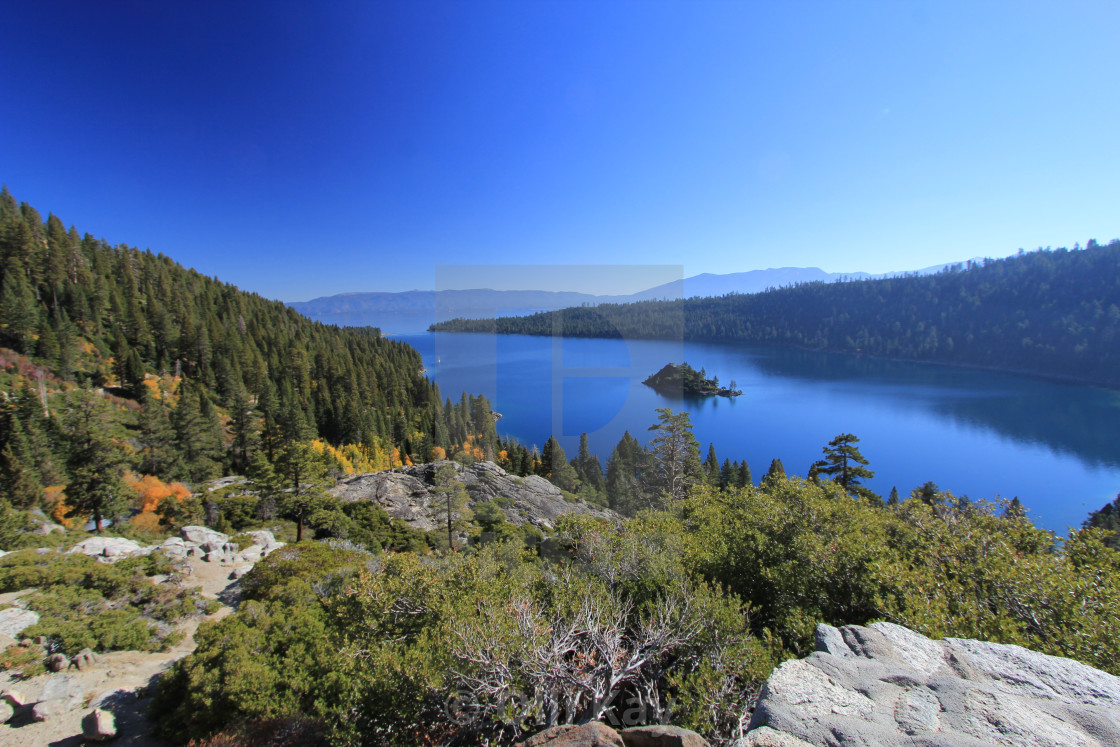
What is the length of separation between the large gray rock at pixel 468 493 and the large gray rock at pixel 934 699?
23550 millimetres

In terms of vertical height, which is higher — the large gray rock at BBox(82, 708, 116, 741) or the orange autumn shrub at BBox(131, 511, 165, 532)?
the large gray rock at BBox(82, 708, 116, 741)

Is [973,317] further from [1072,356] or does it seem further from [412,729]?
[412,729]

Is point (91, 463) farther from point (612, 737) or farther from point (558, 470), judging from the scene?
point (558, 470)

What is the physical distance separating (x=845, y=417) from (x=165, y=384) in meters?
88.7

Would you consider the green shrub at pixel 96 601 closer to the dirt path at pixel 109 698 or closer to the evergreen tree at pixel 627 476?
the dirt path at pixel 109 698

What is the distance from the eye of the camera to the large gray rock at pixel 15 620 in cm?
980

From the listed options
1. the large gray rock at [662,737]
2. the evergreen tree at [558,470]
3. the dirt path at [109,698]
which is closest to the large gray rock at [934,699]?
the large gray rock at [662,737]

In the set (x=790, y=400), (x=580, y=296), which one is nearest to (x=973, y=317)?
(x=790, y=400)

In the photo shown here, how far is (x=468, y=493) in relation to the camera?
28234 mm

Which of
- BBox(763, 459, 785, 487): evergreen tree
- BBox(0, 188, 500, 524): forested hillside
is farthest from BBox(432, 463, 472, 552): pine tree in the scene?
BBox(763, 459, 785, 487): evergreen tree

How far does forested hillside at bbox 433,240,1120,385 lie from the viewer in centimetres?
9200

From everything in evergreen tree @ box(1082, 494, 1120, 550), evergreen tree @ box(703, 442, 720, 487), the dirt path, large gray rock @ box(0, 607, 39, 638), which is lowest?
evergreen tree @ box(1082, 494, 1120, 550)

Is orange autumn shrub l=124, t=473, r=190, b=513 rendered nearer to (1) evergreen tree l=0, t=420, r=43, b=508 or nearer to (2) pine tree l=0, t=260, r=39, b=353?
(1) evergreen tree l=0, t=420, r=43, b=508

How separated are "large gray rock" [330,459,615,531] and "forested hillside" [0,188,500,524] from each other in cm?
555
